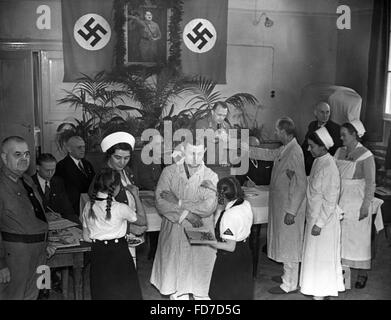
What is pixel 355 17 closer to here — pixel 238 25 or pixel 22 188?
pixel 238 25

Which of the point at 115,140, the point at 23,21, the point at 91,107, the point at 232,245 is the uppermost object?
the point at 23,21

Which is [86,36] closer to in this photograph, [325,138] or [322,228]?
[325,138]

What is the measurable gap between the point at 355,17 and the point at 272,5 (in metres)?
0.56

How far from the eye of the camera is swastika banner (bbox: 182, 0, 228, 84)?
11.0 ft

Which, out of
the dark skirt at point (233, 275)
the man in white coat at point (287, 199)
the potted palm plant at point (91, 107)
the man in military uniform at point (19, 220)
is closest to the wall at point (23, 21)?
the potted palm plant at point (91, 107)

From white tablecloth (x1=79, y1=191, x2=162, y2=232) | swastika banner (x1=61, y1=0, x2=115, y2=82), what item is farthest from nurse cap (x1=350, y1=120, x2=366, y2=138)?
swastika banner (x1=61, y1=0, x2=115, y2=82)

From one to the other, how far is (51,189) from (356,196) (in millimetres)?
1934

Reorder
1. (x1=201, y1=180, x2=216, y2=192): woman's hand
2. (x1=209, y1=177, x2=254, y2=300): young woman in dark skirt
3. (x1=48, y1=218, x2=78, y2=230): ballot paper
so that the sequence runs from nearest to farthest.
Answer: (x1=209, y1=177, x2=254, y2=300): young woman in dark skirt, (x1=48, y1=218, x2=78, y2=230): ballot paper, (x1=201, y1=180, x2=216, y2=192): woman's hand

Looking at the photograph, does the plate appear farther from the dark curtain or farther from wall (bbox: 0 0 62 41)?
the dark curtain

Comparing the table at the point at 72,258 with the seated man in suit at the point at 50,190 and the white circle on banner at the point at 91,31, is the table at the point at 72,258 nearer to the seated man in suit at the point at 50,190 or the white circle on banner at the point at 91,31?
the seated man in suit at the point at 50,190

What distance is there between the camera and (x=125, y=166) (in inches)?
125

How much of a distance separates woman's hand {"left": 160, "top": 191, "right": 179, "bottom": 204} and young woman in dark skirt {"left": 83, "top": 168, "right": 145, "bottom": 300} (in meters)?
0.27

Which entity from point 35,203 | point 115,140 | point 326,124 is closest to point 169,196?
point 115,140

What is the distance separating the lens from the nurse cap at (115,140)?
10.6ft
